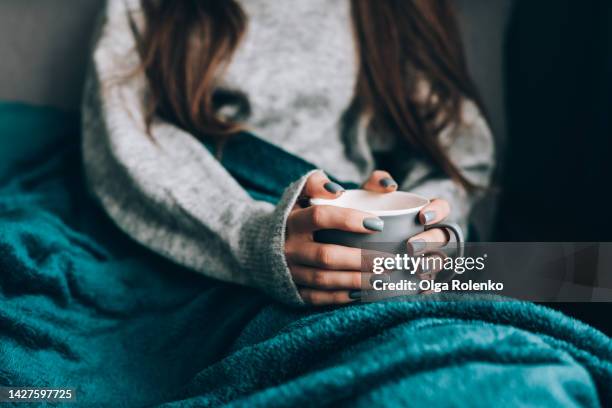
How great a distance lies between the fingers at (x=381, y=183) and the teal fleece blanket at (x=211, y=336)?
0.13 m

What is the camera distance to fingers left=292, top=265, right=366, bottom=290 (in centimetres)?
46

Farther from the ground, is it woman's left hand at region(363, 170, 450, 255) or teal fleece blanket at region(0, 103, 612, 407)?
woman's left hand at region(363, 170, 450, 255)

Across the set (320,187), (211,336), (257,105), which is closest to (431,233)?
(320,187)

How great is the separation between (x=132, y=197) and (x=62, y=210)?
0.35ft

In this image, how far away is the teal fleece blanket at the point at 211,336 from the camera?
0.33 meters

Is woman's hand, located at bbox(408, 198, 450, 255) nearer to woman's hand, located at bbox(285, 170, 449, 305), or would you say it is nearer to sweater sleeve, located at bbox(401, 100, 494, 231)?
woman's hand, located at bbox(285, 170, 449, 305)

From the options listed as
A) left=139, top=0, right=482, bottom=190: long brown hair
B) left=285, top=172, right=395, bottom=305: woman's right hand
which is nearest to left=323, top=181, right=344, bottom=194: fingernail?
left=285, top=172, right=395, bottom=305: woman's right hand

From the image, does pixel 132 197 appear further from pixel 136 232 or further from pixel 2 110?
pixel 2 110

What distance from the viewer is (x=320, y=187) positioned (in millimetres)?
490

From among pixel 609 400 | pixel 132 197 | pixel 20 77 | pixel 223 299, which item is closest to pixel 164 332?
pixel 223 299

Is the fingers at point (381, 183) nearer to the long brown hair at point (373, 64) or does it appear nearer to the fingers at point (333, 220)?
the fingers at point (333, 220)

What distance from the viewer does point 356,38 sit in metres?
0.82

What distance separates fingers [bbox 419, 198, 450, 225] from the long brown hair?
0.29 m

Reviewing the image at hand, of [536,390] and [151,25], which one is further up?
[151,25]
